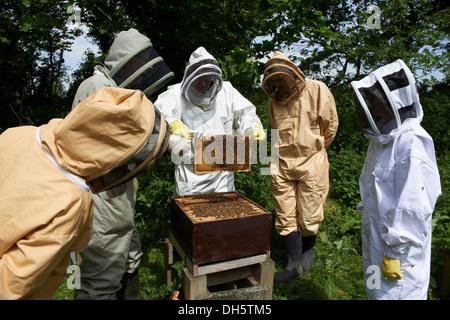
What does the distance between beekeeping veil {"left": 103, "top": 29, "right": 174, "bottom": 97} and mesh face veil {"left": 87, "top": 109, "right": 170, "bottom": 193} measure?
101 cm

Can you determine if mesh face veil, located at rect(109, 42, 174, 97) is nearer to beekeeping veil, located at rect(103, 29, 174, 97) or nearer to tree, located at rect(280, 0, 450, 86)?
beekeeping veil, located at rect(103, 29, 174, 97)

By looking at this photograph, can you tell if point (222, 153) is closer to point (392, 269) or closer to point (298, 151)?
point (298, 151)

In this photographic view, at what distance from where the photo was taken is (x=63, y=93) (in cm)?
1108

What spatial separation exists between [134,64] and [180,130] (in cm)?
63

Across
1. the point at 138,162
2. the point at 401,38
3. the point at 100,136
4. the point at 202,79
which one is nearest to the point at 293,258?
the point at 202,79

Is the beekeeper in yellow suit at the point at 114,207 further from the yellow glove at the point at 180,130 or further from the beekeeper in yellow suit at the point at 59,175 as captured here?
the beekeeper in yellow suit at the point at 59,175

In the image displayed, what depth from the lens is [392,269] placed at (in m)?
1.75

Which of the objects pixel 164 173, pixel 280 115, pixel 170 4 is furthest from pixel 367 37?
pixel 164 173

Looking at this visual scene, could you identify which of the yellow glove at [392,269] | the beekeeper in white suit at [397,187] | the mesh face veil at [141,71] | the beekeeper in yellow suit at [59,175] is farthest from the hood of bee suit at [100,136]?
the yellow glove at [392,269]

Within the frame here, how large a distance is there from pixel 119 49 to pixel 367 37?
22.7ft

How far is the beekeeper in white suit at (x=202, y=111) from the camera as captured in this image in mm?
2676

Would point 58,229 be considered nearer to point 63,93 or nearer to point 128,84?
point 128,84

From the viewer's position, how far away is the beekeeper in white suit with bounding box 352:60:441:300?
1.70 meters

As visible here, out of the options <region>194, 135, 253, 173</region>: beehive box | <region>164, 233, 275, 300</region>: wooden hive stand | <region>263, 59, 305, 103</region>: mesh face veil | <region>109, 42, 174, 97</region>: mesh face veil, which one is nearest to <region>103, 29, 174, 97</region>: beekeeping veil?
<region>109, 42, 174, 97</region>: mesh face veil
